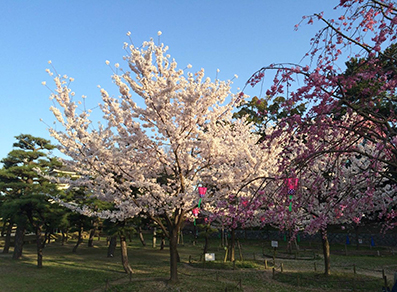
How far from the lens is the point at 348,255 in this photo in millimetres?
23828

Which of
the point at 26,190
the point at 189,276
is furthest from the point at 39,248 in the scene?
the point at 189,276

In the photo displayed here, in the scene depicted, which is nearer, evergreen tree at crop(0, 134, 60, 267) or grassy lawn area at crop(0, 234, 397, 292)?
grassy lawn area at crop(0, 234, 397, 292)

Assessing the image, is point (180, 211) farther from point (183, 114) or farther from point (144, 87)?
point (144, 87)

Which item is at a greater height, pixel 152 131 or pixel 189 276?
pixel 152 131

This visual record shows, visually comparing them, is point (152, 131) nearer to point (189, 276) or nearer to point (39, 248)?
point (189, 276)

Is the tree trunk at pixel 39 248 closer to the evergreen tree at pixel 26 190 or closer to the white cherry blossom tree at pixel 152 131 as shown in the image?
the evergreen tree at pixel 26 190

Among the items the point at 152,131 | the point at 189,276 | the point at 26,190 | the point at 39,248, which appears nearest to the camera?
the point at 152,131

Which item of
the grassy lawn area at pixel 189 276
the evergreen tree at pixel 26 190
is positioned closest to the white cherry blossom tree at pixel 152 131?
the grassy lawn area at pixel 189 276

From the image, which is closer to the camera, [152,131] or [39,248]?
[152,131]

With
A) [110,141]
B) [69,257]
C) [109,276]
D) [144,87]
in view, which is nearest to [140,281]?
[109,276]

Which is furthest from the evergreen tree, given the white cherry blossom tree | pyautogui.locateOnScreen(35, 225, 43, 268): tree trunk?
the white cherry blossom tree

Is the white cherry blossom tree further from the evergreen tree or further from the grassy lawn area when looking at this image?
the evergreen tree

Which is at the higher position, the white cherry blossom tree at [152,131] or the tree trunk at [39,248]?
the white cherry blossom tree at [152,131]

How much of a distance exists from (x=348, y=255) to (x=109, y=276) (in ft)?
65.0
